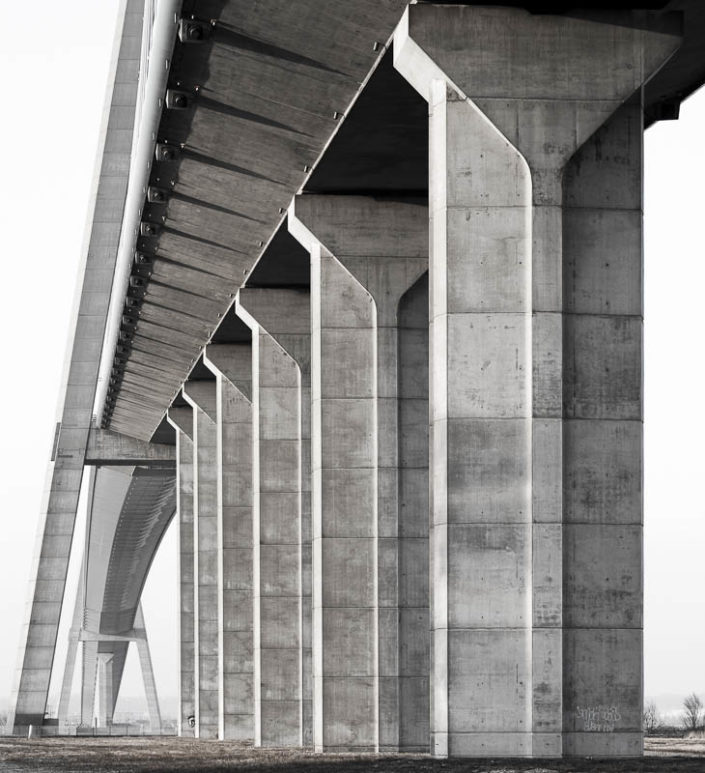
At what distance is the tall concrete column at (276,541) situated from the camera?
37.2 meters

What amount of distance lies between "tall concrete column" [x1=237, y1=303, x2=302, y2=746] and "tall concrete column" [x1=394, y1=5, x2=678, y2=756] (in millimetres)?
18922

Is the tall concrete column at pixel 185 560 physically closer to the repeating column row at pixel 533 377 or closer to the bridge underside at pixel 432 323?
the bridge underside at pixel 432 323

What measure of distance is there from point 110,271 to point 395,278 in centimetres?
2533

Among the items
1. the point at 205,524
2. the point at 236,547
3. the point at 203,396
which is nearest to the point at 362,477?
the point at 236,547

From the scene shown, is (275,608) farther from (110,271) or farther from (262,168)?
(110,271)

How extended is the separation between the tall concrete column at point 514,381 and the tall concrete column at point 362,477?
10757mm

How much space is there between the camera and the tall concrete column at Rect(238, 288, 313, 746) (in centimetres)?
3719

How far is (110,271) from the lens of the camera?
2112 inches

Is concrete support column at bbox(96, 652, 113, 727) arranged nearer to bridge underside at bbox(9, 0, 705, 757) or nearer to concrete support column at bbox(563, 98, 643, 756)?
bridge underside at bbox(9, 0, 705, 757)

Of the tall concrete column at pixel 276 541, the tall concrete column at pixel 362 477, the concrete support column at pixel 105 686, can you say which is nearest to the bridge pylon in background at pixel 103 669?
the concrete support column at pixel 105 686

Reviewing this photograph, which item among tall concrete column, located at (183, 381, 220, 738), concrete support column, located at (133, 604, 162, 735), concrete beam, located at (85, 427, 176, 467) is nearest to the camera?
tall concrete column, located at (183, 381, 220, 738)

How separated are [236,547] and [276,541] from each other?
266 inches

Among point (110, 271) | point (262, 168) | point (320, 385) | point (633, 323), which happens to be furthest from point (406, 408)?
point (110, 271)

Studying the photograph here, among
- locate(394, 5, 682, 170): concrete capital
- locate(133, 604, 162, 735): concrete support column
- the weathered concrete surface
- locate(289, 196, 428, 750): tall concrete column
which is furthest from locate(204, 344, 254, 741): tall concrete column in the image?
locate(133, 604, 162, 735): concrete support column
